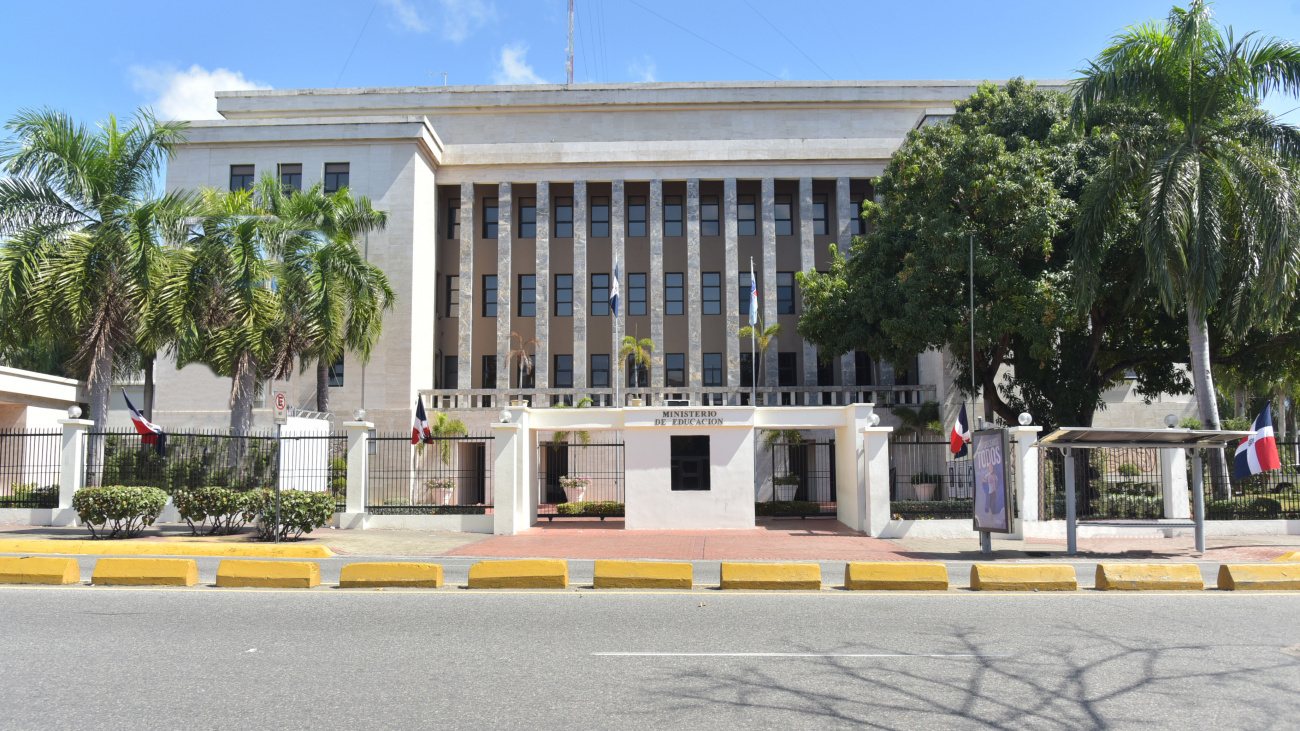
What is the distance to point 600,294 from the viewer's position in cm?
3681

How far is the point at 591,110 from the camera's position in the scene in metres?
38.4

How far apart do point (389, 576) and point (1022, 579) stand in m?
8.17

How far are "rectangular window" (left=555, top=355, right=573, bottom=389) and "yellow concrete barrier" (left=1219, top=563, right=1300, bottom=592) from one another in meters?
27.3

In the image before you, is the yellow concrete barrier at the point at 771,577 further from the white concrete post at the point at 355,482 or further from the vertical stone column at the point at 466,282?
the vertical stone column at the point at 466,282

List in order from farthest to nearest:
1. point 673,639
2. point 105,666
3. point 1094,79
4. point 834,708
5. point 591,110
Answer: point 591,110 → point 1094,79 → point 673,639 → point 105,666 → point 834,708

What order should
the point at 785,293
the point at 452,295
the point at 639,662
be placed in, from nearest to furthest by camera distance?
the point at 639,662 < the point at 785,293 < the point at 452,295

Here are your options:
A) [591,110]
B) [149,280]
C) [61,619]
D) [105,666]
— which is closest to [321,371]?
[149,280]

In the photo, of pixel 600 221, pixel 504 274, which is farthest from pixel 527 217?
pixel 504 274

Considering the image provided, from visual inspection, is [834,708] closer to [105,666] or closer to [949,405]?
[105,666]

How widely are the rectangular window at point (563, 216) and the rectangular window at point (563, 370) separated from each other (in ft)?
17.0

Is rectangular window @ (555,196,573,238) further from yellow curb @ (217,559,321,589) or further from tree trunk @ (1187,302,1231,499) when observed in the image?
yellow curb @ (217,559,321,589)

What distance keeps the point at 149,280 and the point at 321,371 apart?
307 inches

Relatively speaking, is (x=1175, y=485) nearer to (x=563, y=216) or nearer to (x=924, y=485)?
(x=924, y=485)

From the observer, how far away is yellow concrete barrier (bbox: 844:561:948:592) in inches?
455
